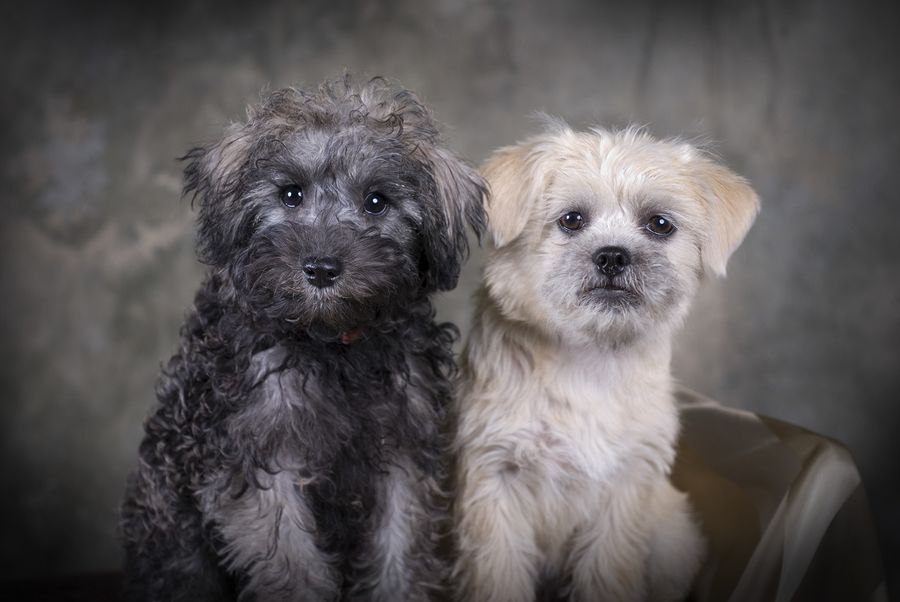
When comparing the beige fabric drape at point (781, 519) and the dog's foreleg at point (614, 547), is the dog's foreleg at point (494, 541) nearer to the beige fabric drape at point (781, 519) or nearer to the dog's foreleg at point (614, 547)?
the dog's foreleg at point (614, 547)

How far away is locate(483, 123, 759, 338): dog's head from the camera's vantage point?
330cm

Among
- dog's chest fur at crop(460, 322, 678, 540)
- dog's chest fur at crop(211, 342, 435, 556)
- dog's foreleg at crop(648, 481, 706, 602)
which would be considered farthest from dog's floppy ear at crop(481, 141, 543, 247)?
dog's foreleg at crop(648, 481, 706, 602)

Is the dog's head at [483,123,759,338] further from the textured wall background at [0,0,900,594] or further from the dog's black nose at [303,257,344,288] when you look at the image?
the textured wall background at [0,0,900,594]

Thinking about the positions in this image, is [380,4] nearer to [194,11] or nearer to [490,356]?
[194,11]

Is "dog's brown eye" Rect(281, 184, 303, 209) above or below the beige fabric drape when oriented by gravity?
above

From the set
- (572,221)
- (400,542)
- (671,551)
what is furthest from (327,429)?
(671,551)

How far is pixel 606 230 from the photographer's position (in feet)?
11.2

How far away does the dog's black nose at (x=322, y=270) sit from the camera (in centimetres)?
288

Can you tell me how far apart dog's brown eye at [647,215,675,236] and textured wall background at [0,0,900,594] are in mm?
1393

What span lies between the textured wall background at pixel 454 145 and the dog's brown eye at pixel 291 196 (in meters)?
1.66

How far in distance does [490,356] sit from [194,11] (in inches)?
82.5

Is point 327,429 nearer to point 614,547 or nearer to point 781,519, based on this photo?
point 614,547

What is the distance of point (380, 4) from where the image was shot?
471 centimetres

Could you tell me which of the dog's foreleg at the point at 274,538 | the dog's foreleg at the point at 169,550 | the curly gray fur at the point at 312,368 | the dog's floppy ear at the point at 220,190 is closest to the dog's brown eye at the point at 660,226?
the curly gray fur at the point at 312,368
